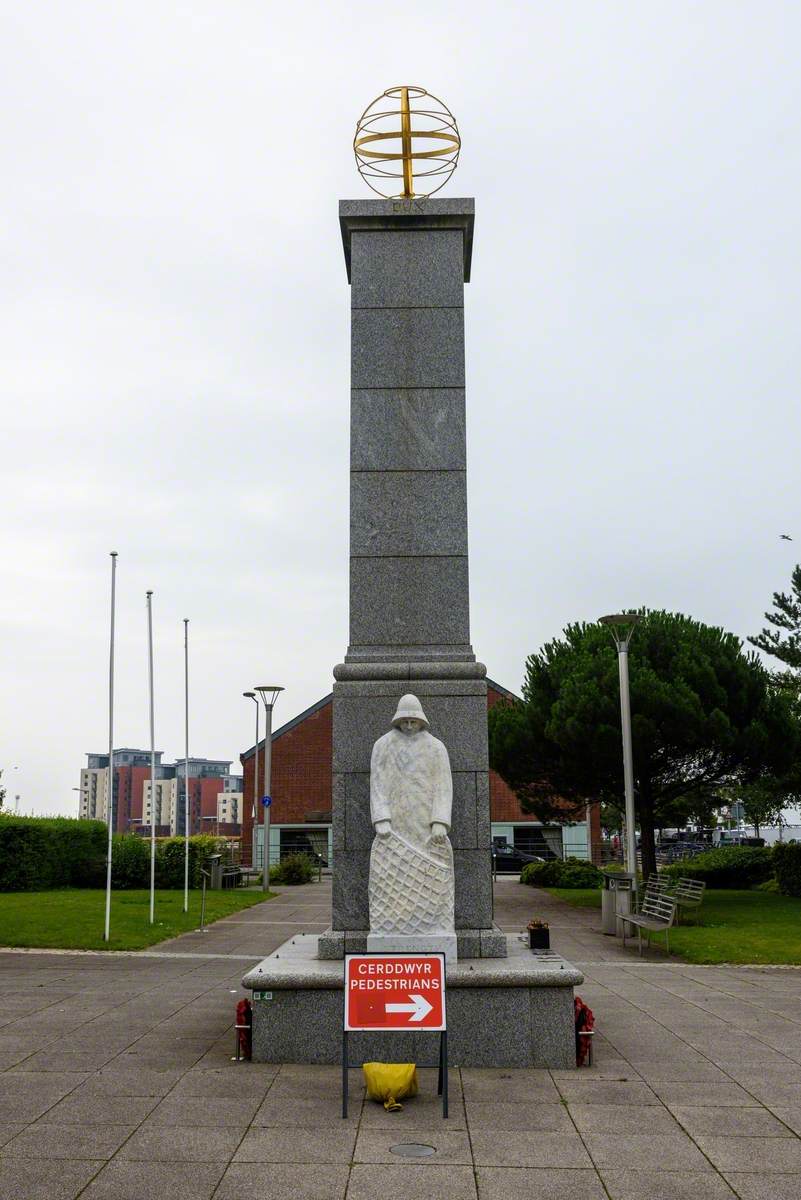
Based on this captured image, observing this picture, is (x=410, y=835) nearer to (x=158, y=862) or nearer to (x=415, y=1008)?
(x=415, y=1008)

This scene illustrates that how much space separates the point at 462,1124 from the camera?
6.60 meters

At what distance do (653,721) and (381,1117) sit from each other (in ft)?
64.0

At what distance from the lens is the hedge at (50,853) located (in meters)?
28.7

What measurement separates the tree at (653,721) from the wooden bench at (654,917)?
571cm

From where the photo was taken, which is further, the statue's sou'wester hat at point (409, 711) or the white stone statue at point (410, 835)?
the statue's sou'wester hat at point (409, 711)

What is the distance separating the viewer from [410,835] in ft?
29.5

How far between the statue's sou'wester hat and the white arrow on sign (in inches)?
103

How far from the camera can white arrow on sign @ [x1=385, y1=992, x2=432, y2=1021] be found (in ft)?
23.3

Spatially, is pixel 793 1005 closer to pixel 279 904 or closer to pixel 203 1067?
pixel 203 1067

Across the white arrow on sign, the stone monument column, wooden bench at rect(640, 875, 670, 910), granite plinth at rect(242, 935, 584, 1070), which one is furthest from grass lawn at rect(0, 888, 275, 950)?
the white arrow on sign

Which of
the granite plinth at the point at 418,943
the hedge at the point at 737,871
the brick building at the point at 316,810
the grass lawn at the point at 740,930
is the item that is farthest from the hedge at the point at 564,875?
the granite plinth at the point at 418,943

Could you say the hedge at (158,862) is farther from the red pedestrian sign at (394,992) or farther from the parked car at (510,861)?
the red pedestrian sign at (394,992)

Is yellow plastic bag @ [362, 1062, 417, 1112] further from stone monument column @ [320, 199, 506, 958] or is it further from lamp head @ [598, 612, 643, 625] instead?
lamp head @ [598, 612, 643, 625]

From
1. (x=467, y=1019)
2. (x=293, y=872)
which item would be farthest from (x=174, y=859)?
(x=467, y=1019)
